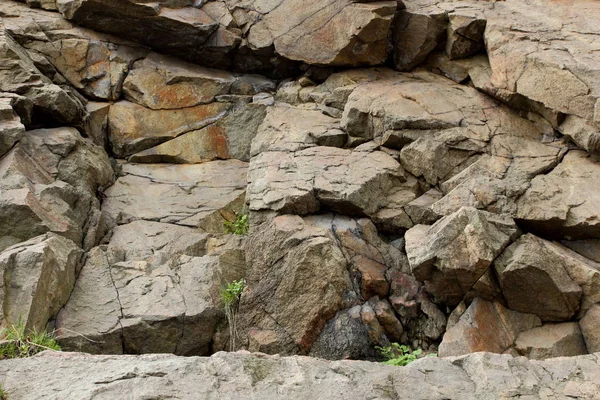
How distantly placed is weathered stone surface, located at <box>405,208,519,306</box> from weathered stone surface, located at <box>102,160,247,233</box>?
3.57m

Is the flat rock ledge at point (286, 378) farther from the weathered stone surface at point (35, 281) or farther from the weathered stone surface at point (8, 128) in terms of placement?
the weathered stone surface at point (8, 128)

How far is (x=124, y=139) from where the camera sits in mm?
10945

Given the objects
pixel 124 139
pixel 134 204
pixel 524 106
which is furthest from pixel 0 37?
pixel 524 106

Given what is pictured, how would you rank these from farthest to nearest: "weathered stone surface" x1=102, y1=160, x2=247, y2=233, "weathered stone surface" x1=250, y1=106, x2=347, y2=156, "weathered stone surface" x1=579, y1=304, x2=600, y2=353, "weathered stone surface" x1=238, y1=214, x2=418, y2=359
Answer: "weathered stone surface" x1=250, y1=106, x2=347, y2=156, "weathered stone surface" x1=102, y1=160, x2=247, y2=233, "weathered stone surface" x1=238, y1=214, x2=418, y2=359, "weathered stone surface" x1=579, y1=304, x2=600, y2=353

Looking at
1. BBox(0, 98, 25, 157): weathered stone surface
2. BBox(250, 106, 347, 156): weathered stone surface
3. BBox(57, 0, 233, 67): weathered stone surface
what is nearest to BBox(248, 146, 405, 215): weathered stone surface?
BBox(250, 106, 347, 156): weathered stone surface

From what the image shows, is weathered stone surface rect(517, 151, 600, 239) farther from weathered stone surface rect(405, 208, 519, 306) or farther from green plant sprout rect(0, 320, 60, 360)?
green plant sprout rect(0, 320, 60, 360)

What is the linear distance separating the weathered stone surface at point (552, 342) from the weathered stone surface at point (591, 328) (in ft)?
0.19

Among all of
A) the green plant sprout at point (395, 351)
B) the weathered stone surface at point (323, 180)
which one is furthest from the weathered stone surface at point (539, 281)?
the weathered stone surface at point (323, 180)

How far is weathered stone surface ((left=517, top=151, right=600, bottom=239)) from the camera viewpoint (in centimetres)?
746

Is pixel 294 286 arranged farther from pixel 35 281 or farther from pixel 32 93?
pixel 32 93

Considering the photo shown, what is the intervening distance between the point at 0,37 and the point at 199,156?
3.81m

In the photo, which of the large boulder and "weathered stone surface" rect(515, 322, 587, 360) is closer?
"weathered stone surface" rect(515, 322, 587, 360)

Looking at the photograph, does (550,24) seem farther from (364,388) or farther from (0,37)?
(0,37)

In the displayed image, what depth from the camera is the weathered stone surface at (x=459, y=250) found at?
23.2ft
